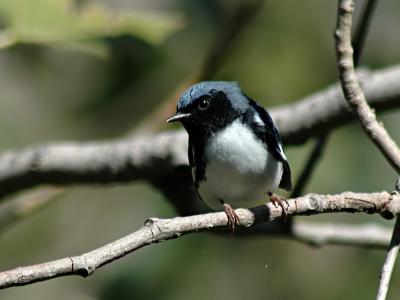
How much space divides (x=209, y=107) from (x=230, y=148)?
38cm

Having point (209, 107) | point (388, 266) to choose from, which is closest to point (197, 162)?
point (209, 107)

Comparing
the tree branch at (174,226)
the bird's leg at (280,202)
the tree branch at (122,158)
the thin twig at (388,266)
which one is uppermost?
the tree branch at (122,158)

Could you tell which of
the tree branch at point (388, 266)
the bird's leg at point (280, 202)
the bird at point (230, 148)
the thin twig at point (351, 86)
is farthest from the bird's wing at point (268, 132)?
the tree branch at point (388, 266)

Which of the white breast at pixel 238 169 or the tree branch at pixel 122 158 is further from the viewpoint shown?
the tree branch at pixel 122 158

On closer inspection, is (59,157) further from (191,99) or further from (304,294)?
(304,294)

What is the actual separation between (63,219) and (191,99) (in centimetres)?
248

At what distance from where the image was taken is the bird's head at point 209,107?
149 inches

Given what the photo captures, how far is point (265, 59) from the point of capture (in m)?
5.17

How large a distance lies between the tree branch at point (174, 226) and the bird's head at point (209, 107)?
3.23 ft

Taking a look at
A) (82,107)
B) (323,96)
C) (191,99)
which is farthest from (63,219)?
(323,96)

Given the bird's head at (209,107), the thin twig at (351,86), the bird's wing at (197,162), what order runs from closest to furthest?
the thin twig at (351,86) → the bird's wing at (197,162) → the bird's head at (209,107)

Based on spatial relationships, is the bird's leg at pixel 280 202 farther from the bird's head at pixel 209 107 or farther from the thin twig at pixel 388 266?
the bird's head at pixel 209 107

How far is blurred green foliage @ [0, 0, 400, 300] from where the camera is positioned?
4.10m

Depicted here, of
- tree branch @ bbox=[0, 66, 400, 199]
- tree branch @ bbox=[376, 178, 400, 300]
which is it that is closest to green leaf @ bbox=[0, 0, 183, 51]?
tree branch @ bbox=[0, 66, 400, 199]
